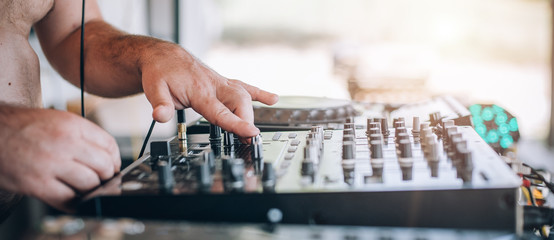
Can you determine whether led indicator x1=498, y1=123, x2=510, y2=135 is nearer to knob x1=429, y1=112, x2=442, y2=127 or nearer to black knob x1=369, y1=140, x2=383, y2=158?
knob x1=429, y1=112, x2=442, y2=127

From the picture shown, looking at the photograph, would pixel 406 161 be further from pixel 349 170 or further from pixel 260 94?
pixel 260 94

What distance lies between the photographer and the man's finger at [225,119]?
79 centimetres

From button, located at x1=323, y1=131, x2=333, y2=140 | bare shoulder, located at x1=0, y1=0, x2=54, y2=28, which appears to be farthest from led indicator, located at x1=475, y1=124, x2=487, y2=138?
bare shoulder, located at x1=0, y1=0, x2=54, y2=28

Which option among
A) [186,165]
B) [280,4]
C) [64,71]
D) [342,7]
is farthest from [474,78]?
[186,165]

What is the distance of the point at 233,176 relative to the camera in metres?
0.54

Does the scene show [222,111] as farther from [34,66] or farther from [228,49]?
[228,49]

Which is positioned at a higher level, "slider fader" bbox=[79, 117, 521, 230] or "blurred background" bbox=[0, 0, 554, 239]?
"blurred background" bbox=[0, 0, 554, 239]

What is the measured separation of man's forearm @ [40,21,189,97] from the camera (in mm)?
946

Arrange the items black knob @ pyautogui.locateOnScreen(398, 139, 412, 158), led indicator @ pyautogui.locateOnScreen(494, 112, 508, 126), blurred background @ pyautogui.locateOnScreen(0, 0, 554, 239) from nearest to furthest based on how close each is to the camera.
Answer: black knob @ pyautogui.locateOnScreen(398, 139, 412, 158) → led indicator @ pyautogui.locateOnScreen(494, 112, 508, 126) → blurred background @ pyautogui.locateOnScreen(0, 0, 554, 239)

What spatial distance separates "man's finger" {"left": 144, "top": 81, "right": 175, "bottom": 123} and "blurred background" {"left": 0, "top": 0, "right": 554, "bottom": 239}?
2.68m

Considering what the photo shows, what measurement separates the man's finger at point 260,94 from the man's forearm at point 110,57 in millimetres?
117

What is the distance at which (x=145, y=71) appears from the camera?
2.93 ft

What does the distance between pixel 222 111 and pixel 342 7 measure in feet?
11.7

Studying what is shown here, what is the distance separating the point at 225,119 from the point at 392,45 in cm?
351
